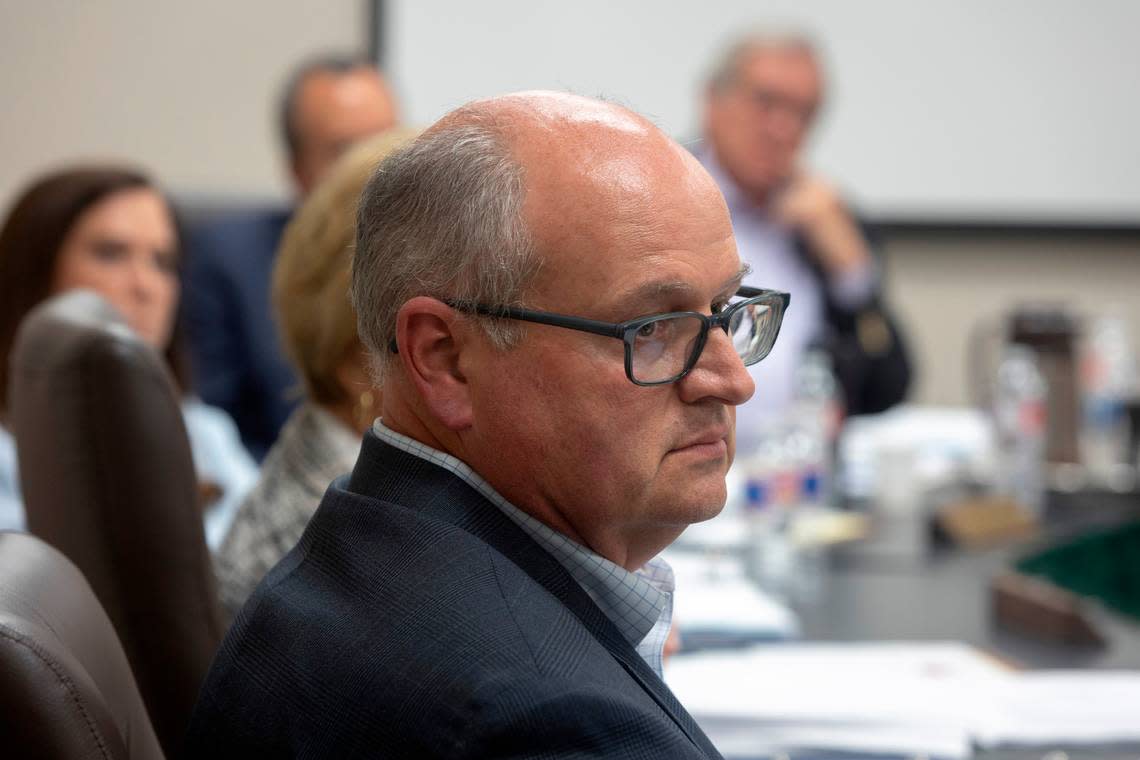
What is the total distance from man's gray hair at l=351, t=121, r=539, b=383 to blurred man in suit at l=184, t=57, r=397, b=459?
2.25 metres

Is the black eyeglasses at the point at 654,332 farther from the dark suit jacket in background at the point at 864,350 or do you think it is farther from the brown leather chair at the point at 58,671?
the dark suit jacket in background at the point at 864,350

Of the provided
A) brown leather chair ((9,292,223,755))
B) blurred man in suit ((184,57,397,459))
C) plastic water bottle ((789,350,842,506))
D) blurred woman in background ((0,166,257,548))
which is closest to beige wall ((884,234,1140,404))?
plastic water bottle ((789,350,842,506))

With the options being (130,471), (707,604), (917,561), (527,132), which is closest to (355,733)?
(527,132)

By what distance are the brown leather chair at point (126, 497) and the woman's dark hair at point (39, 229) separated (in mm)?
1117

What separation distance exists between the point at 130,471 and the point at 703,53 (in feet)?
12.5

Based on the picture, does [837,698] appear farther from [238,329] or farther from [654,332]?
[238,329]

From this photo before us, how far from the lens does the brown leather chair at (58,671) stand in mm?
754

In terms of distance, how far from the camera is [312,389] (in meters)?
1.56

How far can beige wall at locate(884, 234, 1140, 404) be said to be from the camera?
4.95m

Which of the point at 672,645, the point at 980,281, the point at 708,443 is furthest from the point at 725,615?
the point at 980,281

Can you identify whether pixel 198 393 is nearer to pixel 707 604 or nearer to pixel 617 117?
pixel 707 604

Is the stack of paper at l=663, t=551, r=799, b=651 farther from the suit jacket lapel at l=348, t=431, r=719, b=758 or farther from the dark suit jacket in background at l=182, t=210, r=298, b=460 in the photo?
the dark suit jacket in background at l=182, t=210, r=298, b=460

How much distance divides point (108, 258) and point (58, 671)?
1.89 metres

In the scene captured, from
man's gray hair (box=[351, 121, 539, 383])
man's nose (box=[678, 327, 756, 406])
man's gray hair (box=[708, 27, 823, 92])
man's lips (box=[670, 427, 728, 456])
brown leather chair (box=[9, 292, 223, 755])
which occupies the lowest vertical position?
brown leather chair (box=[9, 292, 223, 755])
